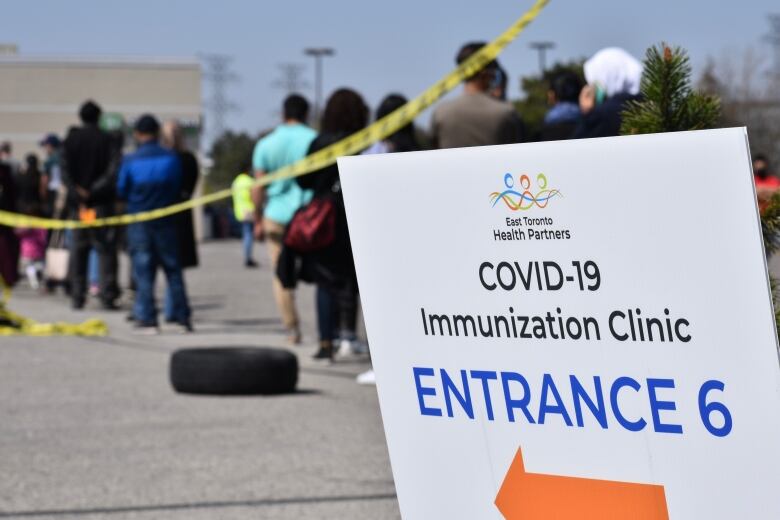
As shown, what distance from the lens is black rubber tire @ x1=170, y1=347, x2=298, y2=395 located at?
8.45 meters

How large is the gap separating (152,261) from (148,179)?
2.50 feet

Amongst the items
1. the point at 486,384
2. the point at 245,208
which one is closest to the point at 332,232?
the point at 486,384

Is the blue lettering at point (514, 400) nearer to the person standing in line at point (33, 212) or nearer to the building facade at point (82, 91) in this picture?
the person standing in line at point (33, 212)

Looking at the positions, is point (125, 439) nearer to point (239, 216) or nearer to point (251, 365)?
point (251, 365)

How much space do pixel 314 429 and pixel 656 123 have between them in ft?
14.8

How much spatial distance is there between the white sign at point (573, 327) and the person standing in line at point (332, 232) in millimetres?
6980

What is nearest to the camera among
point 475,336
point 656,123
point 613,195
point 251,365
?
point 613,195

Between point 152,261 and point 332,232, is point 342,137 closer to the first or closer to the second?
point 332,232

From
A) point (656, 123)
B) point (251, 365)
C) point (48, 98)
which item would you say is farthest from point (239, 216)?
point (48, 98)

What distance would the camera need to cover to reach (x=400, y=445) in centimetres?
269

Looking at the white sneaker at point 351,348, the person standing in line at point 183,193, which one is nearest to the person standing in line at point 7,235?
the person standing in line at point 183,193

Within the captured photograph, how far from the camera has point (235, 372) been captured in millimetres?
8453

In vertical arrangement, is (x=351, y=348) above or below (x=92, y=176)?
below

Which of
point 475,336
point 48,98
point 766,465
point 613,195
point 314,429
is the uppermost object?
point 48,98
